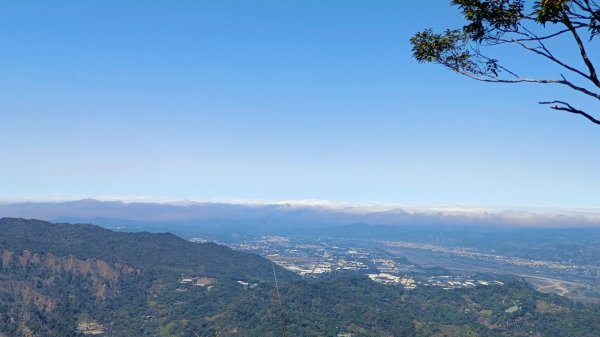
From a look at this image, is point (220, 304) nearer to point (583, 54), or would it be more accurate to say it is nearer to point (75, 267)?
point (75, 267)

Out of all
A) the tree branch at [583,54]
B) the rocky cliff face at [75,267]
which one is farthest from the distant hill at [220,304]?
the tree branch at [583,54]

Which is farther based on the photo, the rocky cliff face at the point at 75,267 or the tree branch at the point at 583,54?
the rocky cliff face at the point at 75,267

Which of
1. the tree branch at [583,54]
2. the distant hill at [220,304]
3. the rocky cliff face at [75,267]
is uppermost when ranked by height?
the tree branch at [583,54]

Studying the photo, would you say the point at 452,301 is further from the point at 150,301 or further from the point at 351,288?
the point at 150,301

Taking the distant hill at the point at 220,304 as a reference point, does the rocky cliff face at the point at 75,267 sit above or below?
above

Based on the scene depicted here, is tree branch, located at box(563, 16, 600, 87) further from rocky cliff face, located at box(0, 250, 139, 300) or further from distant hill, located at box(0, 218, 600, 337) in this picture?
rocky cliff face, located at box(0, 250, 139, 300)

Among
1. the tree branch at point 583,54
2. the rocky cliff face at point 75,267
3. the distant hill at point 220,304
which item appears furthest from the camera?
the rocky cliff face at point 75,267

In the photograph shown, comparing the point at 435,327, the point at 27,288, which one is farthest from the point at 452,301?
the point at 27,288

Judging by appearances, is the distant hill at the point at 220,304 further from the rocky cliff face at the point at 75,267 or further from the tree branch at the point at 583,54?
the tree branch at the point at 583,54
